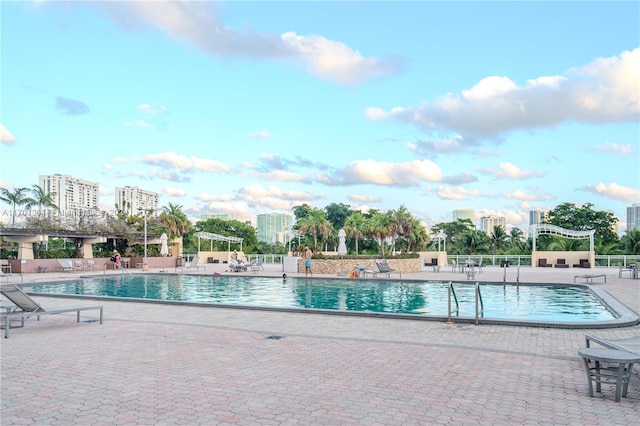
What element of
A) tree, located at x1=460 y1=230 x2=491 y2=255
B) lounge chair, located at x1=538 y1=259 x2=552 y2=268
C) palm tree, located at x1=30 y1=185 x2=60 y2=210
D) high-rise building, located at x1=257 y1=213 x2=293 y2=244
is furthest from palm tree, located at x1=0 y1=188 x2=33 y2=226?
high-rise building, located at x1=257 y1=213 x2=293 y2=244

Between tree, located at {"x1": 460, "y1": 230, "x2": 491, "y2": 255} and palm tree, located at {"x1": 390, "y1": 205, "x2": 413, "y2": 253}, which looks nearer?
palm tree, located at {"x1": 390, "y1": 205, "x2": 413, "y2": 253}

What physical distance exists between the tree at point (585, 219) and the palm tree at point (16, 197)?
58.8 metres

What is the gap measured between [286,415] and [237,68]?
1950cm

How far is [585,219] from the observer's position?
57.8 m

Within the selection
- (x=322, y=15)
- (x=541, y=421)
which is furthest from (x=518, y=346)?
(x=322, y=15)

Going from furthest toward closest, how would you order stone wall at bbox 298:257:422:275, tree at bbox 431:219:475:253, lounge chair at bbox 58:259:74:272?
tree at bbox 431:219:475:253 < lounge chair at bbox 58:259:74:272 < stone wall at bbox 298:257:422:275

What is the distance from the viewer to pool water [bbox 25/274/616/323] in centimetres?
1284

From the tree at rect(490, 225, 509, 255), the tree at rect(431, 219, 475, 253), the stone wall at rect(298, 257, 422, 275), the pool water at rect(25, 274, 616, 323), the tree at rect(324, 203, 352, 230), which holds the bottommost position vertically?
the pool water at rect(25, 274, 616, 323)

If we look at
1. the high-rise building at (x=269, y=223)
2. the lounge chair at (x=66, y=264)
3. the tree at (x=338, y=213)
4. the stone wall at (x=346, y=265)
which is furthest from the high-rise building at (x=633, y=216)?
the high-rise building at (x=269, y=223)

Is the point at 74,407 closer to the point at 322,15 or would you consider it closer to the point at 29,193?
the point at 322,15

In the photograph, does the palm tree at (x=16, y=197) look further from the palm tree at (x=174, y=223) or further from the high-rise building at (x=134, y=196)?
the high-rise building at (x=134, y=196)

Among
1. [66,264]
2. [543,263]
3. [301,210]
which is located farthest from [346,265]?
[301,210]

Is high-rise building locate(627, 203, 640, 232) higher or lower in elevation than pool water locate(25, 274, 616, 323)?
higher

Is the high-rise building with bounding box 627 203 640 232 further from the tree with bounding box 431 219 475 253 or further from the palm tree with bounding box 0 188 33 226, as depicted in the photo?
the palm tree with bounding box 0 188 33 226
